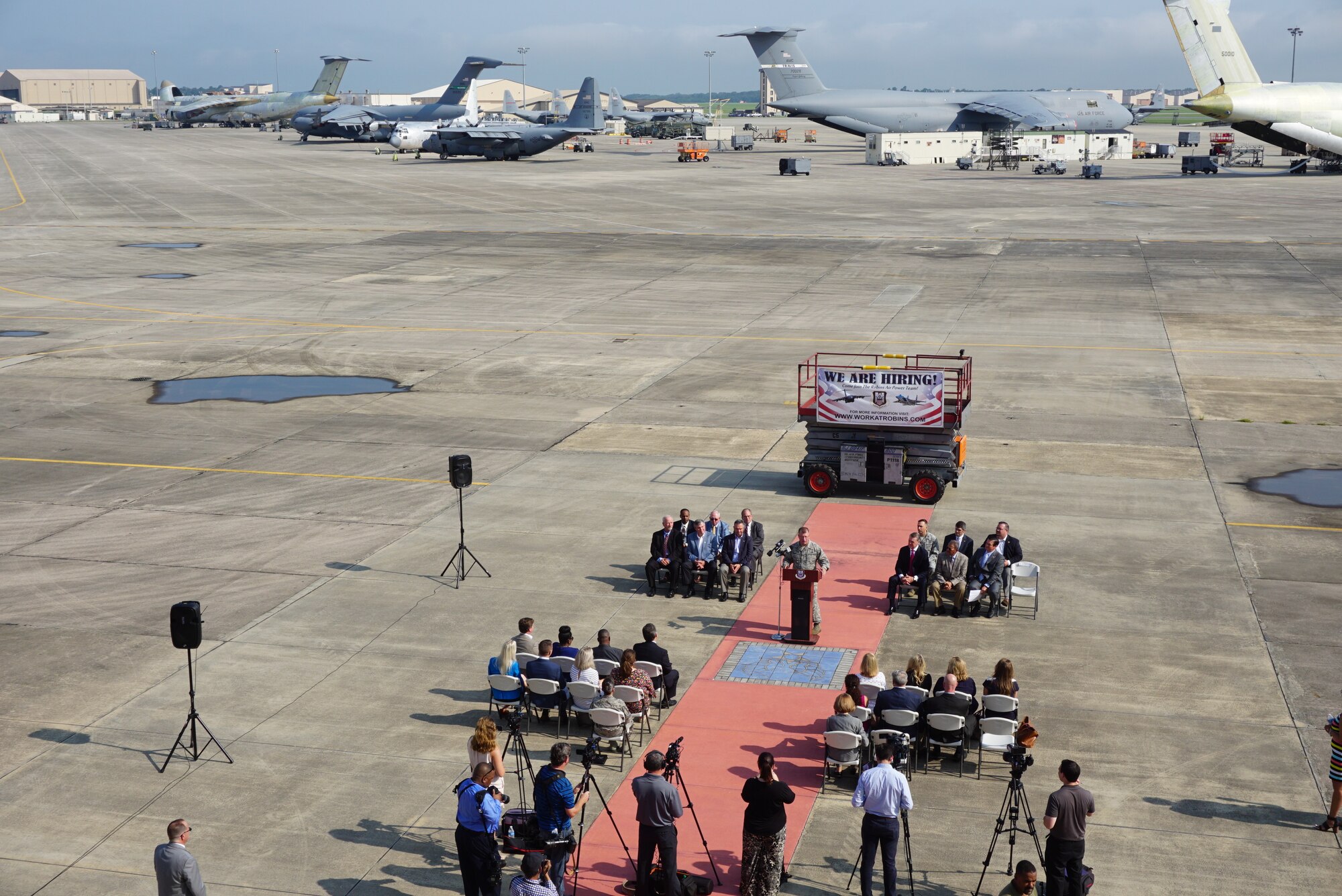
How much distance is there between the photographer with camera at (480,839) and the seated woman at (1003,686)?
592 cm

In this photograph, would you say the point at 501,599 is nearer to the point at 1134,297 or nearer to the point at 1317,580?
the point at 1317,580

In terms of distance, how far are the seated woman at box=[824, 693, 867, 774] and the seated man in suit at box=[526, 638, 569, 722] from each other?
3216mm

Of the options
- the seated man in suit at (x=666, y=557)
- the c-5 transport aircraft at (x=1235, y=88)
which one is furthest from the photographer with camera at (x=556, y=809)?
the c-5 transport aircraft at (x=1235, y=88)

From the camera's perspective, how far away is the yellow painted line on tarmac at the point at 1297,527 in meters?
22.7

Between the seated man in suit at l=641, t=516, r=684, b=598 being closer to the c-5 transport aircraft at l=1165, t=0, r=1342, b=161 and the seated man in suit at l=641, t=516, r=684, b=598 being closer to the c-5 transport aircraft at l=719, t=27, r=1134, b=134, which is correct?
the c-5 transport aircraft at l=1165, t=0, r=1342, b=161

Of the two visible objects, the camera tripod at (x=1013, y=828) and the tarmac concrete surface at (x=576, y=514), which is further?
Result: the tarmac concrete surface at (x=576, y=514)

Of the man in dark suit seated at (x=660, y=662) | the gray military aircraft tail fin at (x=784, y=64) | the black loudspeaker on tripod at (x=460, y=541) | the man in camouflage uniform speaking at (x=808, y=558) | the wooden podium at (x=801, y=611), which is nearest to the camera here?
the man in dark suit seated at (x=660, y=662)

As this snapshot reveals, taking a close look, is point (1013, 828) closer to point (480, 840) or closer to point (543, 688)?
point (480, 840)

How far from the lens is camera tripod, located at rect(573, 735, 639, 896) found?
1240 centimetres

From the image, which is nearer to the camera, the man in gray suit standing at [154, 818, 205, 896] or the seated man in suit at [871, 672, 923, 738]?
the man in gray suit standing at [154, 818, 205, 896]

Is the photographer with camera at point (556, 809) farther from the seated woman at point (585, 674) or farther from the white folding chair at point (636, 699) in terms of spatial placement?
the seated woman at point (585, 674)

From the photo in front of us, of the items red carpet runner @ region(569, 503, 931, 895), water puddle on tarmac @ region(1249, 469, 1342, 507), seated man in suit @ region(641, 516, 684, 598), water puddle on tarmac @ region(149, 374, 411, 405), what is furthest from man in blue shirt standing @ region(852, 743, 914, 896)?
water puddle on tarmac @ region(149, 374, 411, 405)

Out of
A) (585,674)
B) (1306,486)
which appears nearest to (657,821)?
(585,674)

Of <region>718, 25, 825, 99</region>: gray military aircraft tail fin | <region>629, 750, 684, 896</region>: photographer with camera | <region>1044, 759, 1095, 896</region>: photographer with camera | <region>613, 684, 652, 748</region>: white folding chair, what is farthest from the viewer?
<region>718, 25, 825, 99</region>: gray military aircraft tail fin
